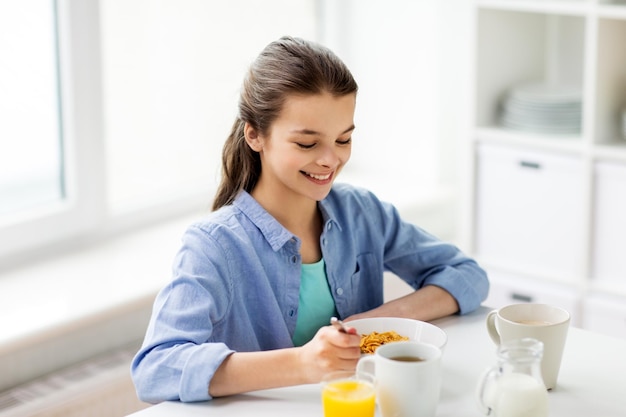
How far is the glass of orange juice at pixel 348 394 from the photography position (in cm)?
145

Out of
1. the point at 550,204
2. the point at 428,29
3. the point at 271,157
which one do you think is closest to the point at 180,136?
the point at 428,29

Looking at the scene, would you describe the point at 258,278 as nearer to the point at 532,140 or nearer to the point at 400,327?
the point at 400,327

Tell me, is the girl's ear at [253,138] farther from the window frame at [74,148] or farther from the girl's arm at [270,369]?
the window frame at [74,148]

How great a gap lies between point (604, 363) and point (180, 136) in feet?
5.56

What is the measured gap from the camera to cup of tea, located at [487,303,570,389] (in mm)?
1569

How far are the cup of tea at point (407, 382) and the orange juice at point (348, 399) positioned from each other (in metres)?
0.02

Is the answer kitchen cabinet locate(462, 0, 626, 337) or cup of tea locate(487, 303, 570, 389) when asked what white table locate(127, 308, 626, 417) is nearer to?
cup of tea locate(487, 303, 570, 389)

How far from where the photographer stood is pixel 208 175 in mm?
3254

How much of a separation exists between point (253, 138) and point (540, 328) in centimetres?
61

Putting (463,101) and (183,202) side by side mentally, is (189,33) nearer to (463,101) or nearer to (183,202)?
(183,202)

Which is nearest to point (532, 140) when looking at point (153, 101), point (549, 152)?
point (549, 152)

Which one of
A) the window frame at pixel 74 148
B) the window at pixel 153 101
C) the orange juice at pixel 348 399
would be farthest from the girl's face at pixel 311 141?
the window frame at pixel 74 148

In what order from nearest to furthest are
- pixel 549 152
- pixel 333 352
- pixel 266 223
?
pixel 333 352 < pixel 266 223 < pixel 549 152

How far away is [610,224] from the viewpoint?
2924mm
